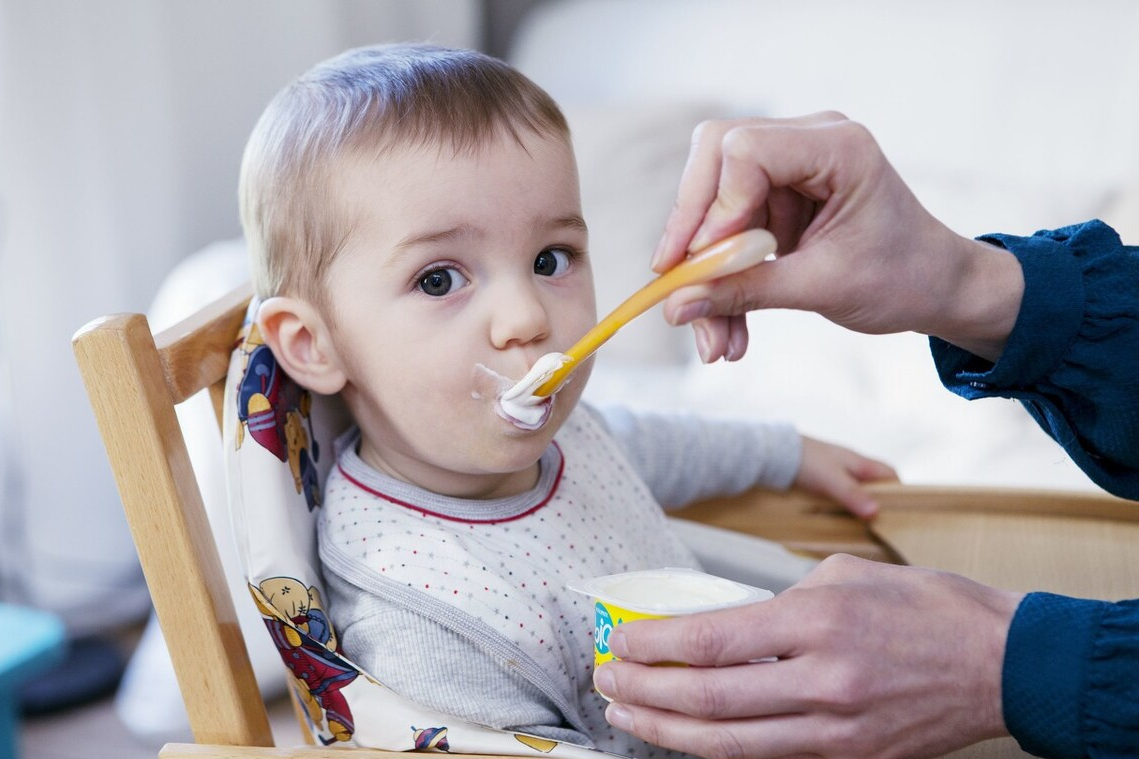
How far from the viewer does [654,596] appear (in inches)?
29.1

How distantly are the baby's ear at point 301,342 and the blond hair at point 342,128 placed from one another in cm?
2

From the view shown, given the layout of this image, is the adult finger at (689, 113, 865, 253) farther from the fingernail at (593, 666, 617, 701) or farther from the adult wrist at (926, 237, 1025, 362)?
the fingernail at (593, 666, 617, 701)

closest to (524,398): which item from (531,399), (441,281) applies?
(531,399)

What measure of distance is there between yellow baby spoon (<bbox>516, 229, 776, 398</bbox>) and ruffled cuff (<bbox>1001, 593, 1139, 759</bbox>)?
27cm

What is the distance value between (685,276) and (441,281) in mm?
199

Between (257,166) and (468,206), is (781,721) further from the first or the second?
(257,166)

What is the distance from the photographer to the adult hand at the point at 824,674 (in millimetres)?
648

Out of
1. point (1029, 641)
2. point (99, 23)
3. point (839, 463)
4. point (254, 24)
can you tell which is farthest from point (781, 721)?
point (254, 24)

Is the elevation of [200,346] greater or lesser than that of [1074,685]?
greater

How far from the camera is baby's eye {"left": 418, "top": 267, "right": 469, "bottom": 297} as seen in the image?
0.83 meters

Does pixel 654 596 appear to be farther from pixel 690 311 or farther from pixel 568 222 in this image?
pixel 568 222

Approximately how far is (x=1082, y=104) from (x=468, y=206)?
63.9 inches

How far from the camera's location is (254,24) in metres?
2.17

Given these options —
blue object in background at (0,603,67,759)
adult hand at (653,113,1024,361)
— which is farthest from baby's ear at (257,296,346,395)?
blue object in background at (0,603,67,759)
